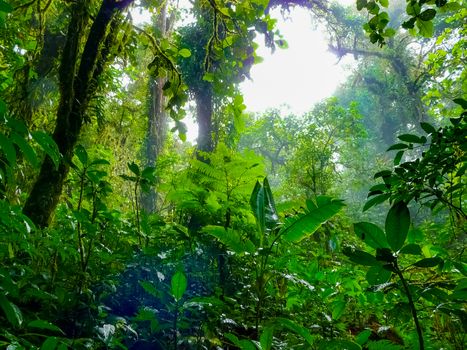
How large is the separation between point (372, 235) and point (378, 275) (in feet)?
0.34

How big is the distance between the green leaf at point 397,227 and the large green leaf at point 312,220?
0.42 meters

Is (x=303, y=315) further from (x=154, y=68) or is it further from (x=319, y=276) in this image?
(x=154, y=68)

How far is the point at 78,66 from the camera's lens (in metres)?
2.22

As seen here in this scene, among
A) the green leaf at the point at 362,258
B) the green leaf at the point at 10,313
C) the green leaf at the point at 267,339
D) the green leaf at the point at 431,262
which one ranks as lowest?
the green leaf at the point at 10,313

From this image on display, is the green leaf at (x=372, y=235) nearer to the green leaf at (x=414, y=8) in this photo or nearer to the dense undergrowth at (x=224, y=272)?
the dense undergrowth at (x=224, y=272)

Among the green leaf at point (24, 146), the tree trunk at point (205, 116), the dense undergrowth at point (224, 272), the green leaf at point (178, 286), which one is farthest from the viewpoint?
the tree trunk at point (205, 116)

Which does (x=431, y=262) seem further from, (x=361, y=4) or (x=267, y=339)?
(x=361, y=4)

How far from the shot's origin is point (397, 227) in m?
0.82

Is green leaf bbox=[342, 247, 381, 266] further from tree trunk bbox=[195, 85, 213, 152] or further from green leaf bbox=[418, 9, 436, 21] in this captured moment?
tree trunk bbox=[195, 85, 213, 152]

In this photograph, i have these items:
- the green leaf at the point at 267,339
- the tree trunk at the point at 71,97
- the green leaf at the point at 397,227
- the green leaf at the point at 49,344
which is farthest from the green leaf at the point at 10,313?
the tree trunk at the point at 71,97

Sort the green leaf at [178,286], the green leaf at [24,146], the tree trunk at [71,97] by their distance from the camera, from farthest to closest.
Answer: the tree trunk at [71,97]
the green leaf at [178,286]
the green leaf at [24,146]

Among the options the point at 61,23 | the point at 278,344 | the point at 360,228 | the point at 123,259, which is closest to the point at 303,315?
the point at 278,344

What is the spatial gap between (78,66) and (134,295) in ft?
4.97

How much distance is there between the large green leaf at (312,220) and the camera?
1264mm
